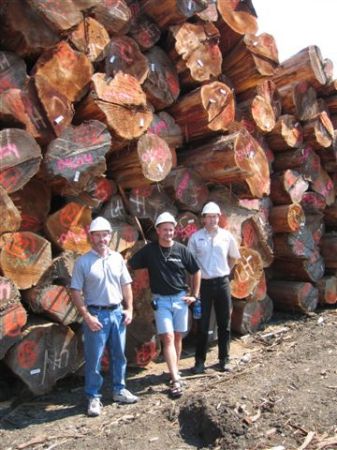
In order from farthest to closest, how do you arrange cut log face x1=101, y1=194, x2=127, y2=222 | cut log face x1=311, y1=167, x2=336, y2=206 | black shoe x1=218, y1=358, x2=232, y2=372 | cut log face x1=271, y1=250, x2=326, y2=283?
1. cut log face x1=311, y1=167, x2=336, y2=206
2. cut log face x1=271, y1=250, x2=326, y2=283
3. black shoe x1=218, y1=358, x2=232, y2=372
4. cut log face x1=101, y1=194, x2=127, y2=222

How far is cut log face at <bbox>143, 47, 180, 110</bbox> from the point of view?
223 inches

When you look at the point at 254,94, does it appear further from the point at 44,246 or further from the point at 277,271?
the point at 44,246

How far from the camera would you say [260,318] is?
7078mm

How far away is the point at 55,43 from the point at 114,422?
337 centimetres

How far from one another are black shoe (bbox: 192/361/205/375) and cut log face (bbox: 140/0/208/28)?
12.5 ft

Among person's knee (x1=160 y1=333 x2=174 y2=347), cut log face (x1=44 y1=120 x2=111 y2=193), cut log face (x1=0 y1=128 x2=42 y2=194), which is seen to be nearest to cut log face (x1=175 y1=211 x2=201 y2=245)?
person's knee (x1=160 y1=333 x2=174 y2=347)

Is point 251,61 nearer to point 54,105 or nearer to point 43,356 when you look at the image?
point 54,105

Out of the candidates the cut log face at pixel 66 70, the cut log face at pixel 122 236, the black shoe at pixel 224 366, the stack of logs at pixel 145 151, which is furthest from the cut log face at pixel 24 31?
the black shoe at pixel 224 366

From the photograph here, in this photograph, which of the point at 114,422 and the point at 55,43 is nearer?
the point at 114,422

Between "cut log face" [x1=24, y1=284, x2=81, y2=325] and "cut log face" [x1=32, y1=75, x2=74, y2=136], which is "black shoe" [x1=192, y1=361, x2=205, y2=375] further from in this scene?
"cut log face" [x1=32, y1=75, x2=74, y2=136]

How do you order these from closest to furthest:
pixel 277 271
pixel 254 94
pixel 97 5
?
pixel 97 5
pixel 254 94
pixel 277 271

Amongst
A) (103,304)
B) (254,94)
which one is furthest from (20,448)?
(254,94)

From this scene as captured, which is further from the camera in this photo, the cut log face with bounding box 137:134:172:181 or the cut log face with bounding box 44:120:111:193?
the cut log face with bounding box 137:134:172:181

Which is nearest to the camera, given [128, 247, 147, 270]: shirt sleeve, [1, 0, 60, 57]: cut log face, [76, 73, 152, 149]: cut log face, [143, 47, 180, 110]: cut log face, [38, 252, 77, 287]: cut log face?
[1, 0, 60, 57]: cut log face
